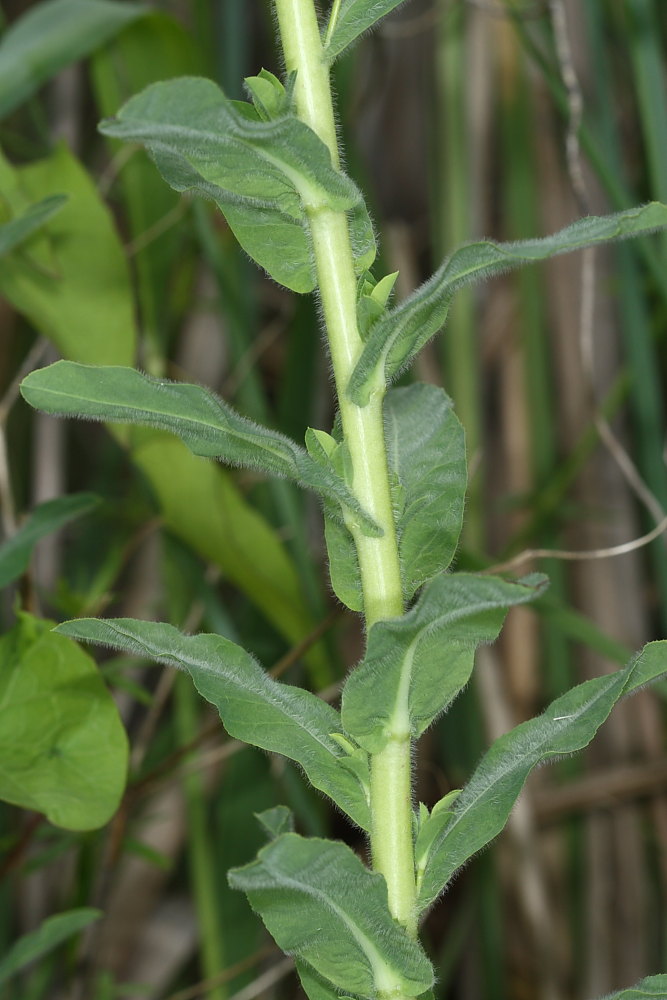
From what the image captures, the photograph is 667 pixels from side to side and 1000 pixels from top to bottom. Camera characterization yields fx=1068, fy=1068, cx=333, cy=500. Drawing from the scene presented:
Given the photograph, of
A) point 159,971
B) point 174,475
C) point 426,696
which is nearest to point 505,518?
point 159,971

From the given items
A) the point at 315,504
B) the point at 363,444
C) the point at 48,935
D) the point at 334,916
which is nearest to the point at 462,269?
the point at 363,444

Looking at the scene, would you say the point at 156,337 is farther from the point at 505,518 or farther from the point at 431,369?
the point at 505,518

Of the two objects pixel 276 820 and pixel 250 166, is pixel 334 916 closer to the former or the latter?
pixel 276 820

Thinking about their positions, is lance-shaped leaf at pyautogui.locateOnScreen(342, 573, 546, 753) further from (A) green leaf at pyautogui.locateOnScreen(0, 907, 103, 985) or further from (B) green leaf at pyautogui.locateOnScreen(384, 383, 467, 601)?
(A) green leaf at pyautogui.locateOnScreen(0, 907, 103, 985)

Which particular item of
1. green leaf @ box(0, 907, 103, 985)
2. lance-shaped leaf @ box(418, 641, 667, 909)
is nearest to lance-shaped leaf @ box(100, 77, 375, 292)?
lance-shaped leaf @ box(418, 641, 667, 909)

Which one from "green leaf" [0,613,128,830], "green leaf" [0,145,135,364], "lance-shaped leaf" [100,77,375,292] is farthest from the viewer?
"green leaf" [0,145,135,364]

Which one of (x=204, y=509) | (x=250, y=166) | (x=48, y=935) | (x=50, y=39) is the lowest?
(x=48, y=935)
